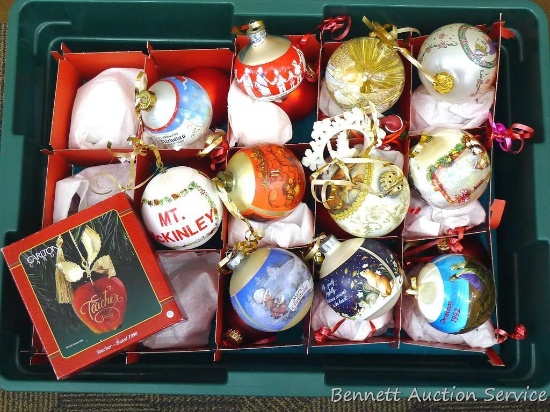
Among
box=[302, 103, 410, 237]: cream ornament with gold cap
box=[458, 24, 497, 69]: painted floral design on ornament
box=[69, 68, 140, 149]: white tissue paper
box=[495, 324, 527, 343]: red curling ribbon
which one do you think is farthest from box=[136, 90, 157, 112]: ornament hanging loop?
box=[495, 324, 527, 343]: red curling ribbon

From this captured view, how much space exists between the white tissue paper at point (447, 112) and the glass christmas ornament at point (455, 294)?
22 centimetres

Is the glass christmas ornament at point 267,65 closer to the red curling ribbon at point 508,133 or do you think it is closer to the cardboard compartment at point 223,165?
the cardboard compartment at point 223,165

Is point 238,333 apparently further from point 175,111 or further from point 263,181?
point 175,111

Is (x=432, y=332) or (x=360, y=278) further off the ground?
(x=360, y=278)

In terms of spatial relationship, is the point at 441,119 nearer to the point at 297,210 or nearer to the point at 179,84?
the point at 297,210

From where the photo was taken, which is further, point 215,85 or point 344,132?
point 215,85

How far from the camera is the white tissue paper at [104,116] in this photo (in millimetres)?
871

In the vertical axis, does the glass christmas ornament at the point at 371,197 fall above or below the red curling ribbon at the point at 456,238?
above

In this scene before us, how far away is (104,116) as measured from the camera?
2.85 feet

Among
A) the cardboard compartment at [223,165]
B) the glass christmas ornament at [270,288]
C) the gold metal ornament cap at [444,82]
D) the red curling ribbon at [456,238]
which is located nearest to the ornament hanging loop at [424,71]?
the gold metal ornament cap at [444,82]

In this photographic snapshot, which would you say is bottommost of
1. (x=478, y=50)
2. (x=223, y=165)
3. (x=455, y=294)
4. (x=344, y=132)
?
(x=455, y=294)

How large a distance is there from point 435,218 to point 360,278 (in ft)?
0.61

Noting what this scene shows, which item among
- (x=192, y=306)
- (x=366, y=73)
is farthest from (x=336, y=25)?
(x=192, y=306)

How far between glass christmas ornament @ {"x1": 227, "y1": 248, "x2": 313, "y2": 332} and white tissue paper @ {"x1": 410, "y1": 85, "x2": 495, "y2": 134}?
0.31 metres
